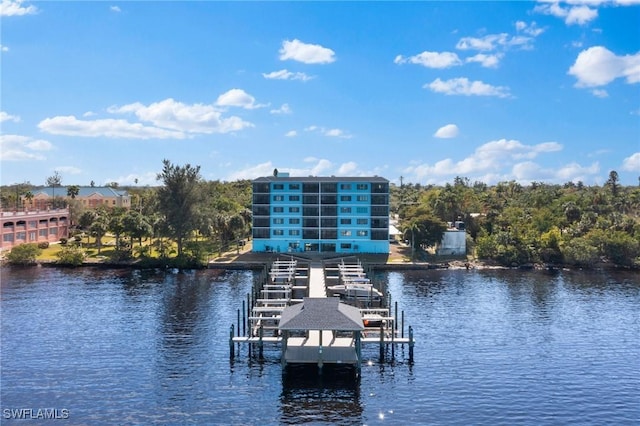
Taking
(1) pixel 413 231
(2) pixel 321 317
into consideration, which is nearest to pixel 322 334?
(2) pixel 321 317

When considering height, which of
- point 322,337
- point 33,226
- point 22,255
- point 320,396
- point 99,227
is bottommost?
point 320,396

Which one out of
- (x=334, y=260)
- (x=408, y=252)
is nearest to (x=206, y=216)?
(x=334, y=260)

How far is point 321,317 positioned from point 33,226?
107380 millimetres

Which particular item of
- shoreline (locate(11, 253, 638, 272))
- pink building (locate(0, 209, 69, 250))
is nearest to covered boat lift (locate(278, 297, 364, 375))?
shoreline (locate(11, 253, 638, 272))

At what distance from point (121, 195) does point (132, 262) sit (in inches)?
3151

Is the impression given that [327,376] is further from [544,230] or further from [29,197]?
[29,197]

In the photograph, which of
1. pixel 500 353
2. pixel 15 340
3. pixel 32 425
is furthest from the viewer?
pixel 15 340

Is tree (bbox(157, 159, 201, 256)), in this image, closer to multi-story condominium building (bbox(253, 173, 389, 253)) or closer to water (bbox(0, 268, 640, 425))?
multi-story condominium building (bbox(253, 173, 389, 253))

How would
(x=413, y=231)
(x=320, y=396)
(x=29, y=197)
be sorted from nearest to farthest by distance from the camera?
(x=320, y=396)
(x=413, y=231)
(x=29, y=197)

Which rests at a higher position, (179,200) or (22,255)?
(179,200)

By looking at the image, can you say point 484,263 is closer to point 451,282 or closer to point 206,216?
point 451,282

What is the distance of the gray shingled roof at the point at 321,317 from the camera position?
48.4m

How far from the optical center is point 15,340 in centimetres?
5822

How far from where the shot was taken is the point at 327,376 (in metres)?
48.5
